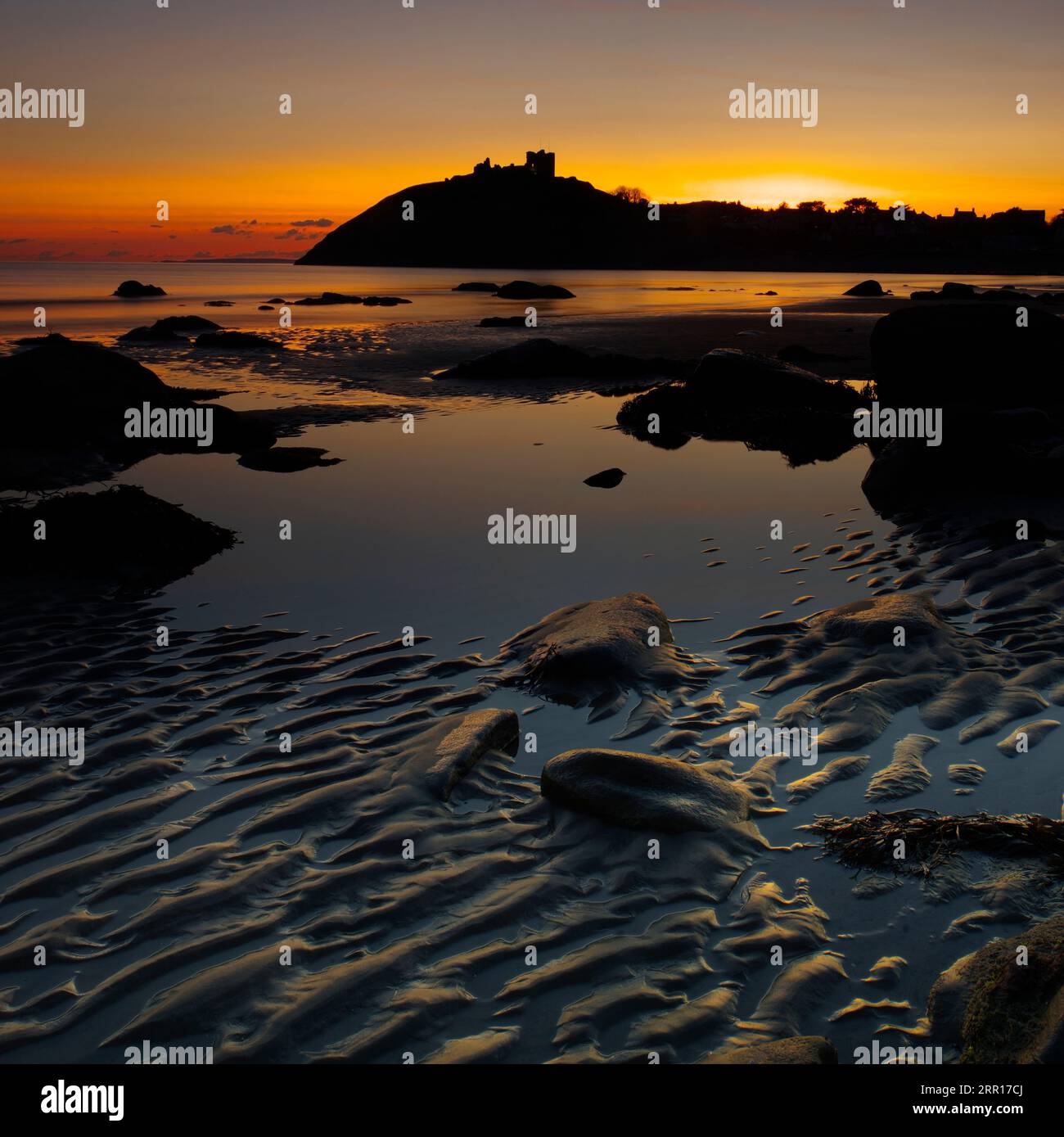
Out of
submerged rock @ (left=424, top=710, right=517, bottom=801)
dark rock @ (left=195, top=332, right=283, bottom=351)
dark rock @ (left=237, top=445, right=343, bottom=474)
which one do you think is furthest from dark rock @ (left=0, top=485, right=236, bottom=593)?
dark rock @ (left=195, top=332, right=283, bottom=351)

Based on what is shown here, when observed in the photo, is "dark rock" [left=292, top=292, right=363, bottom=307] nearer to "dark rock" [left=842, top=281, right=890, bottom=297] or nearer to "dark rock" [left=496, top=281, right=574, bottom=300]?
"dark rock" [left=496, top=281, right=574, bottom=300]

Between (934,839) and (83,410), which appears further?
(83,410)

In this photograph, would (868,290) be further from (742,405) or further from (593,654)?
(593,654)

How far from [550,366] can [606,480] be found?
11.5 m

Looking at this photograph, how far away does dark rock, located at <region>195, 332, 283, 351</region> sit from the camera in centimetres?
2877

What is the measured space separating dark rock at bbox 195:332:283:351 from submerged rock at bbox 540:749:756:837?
86.2ft

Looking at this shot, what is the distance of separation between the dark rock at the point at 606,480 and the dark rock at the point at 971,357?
616 centimetres

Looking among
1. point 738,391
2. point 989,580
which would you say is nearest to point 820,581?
point 989,580

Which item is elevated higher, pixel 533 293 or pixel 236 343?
pixel 533 293

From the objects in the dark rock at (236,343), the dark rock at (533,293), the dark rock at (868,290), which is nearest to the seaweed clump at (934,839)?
the dark rock at (236,343)

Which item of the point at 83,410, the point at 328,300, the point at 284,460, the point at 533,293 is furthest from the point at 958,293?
the point at 83,410

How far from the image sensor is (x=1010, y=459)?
421 inches

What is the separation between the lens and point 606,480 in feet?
39.4
